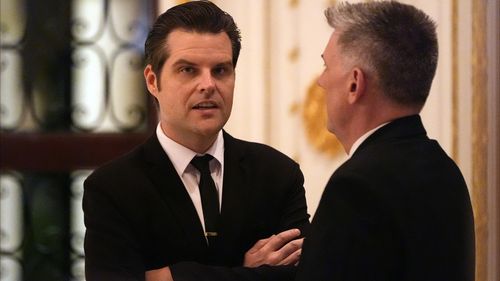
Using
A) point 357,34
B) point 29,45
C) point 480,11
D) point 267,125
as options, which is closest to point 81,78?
point 29,45

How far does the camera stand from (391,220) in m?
1.68

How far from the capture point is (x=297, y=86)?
339 centimetres

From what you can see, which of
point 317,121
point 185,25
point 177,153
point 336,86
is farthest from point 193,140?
point 317,121

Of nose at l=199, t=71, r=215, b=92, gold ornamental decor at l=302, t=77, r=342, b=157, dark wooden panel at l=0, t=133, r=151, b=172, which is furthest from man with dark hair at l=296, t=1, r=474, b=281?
dark wooden panel at l=0, t=133, r=151, b=172

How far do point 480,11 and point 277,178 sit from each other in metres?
1.40

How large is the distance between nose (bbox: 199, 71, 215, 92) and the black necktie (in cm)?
19

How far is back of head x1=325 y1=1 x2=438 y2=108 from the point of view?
5.90 ft

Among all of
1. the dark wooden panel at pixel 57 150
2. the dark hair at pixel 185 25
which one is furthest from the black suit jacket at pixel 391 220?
the dark wooden panel at pixel 57 150

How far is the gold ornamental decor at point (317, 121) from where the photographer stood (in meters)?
3.37

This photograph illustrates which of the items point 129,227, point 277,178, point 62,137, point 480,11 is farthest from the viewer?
point 62,137

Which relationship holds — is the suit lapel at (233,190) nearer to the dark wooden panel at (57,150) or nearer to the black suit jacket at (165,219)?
the black suit jacket at (165,219)

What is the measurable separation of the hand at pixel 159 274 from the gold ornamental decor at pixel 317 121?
1.36 m

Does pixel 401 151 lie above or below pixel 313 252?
above

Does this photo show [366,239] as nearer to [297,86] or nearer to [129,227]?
[129,227]
